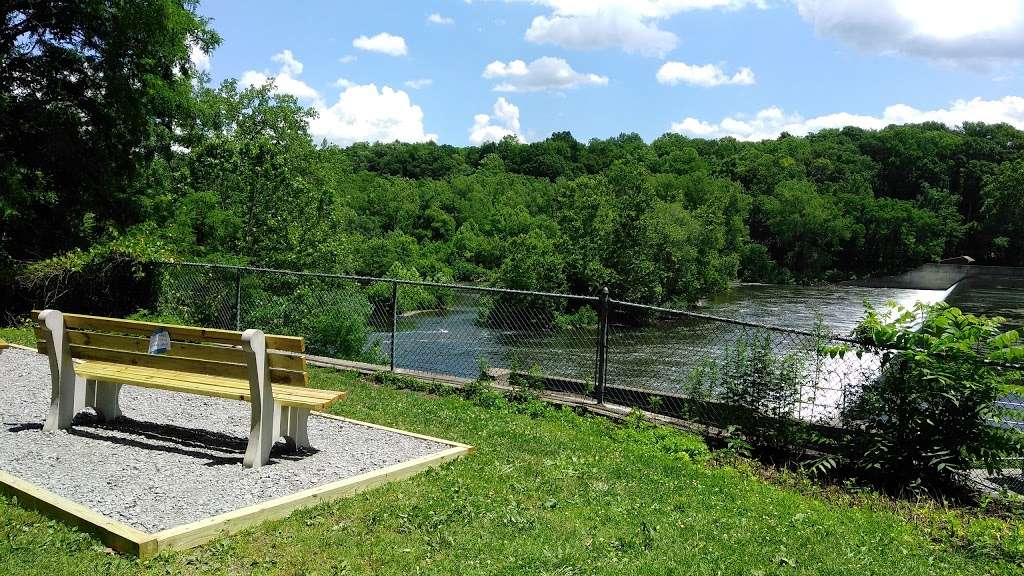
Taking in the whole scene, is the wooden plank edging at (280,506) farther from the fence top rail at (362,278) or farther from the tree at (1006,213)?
the tree at (1006,213)

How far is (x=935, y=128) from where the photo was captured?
10475 cm

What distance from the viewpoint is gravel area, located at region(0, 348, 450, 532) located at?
4469 millimetres

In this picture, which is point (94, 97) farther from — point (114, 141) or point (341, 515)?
point (341, 515)

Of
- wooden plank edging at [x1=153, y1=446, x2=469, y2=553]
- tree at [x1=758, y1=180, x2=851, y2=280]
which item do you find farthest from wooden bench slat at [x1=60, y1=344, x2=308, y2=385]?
tree at [x1=758, y1=180, x2=851, y2=280]

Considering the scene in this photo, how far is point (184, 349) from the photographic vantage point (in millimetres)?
5684

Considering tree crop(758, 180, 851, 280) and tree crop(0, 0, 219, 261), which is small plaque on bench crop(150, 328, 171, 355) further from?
tree crop(758, 180, 851, 280)

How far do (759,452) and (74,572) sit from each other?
5.56 meters

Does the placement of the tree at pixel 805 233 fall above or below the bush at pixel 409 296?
above

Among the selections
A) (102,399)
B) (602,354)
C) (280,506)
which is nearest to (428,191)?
(602,354)

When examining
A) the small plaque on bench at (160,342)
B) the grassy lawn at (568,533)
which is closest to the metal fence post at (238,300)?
the small plaque on bench at (160,342)

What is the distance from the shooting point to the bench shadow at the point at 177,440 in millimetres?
5551

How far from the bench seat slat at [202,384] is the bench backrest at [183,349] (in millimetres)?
86

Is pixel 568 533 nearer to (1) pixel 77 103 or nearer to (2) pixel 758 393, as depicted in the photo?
(2) pixel 758 393

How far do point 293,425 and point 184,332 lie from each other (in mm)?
1082
